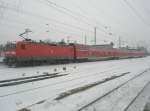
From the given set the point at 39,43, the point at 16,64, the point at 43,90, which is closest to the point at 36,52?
the point at 39,43

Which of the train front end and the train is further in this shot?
the train

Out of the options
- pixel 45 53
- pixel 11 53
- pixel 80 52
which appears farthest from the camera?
pixel 80 52

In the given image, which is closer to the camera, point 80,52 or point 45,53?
point 45,53

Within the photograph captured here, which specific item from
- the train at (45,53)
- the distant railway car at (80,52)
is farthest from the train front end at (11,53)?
the distant railway car at (80,52)

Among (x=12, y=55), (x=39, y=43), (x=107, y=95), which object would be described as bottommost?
(x=107, y=95)

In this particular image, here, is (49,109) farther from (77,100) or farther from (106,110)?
(106,110)

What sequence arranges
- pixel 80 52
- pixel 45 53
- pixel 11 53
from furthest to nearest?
pixel 80 52 < pixel 45 53 < pixel 11 53

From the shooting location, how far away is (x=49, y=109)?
645cm

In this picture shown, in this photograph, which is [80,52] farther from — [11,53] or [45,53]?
[11,53]

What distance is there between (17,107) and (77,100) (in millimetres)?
2494

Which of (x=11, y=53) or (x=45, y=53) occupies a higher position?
(x=11, y=53)

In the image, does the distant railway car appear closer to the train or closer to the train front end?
the train

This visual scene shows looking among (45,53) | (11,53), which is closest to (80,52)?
(45,53)

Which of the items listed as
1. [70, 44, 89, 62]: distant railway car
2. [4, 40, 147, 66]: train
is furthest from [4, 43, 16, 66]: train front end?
[70, 44, 89, 62]: distant railway car
